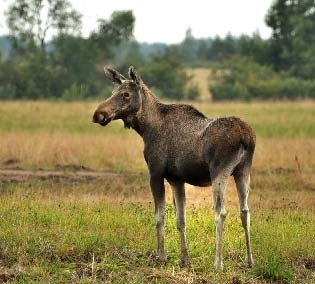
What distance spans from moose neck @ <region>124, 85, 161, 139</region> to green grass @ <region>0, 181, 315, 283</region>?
1510 millimetres

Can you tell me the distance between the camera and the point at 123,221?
10148 mm

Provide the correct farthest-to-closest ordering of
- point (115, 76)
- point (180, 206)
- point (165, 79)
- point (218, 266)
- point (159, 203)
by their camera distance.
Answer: point (165, 79)
point (115, 76)
point (180, 206)
point (159, 203)
point (218, 266)

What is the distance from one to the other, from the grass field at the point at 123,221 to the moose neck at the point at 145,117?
1.51m

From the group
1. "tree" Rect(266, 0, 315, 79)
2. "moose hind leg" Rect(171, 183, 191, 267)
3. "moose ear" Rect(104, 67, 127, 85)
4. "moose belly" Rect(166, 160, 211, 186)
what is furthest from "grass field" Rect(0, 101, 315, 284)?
"tree" Rect(266, 0, 315, 79)

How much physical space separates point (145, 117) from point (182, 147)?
708 mm

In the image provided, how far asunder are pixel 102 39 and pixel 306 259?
4095cm

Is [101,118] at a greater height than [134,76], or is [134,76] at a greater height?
[134,76]

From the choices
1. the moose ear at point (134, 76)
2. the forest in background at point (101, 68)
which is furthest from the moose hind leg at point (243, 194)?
the forest in background at point (101, 68)

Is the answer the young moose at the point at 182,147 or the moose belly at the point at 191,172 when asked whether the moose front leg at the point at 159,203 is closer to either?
the young moose at the point at 182,147

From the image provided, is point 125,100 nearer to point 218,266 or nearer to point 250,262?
point 218,266

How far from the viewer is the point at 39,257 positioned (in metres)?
8.41

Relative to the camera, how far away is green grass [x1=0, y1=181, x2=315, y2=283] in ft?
25.8

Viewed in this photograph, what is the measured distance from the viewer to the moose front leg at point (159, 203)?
331 inches

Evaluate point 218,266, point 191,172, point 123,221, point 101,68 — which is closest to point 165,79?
point 101,68
